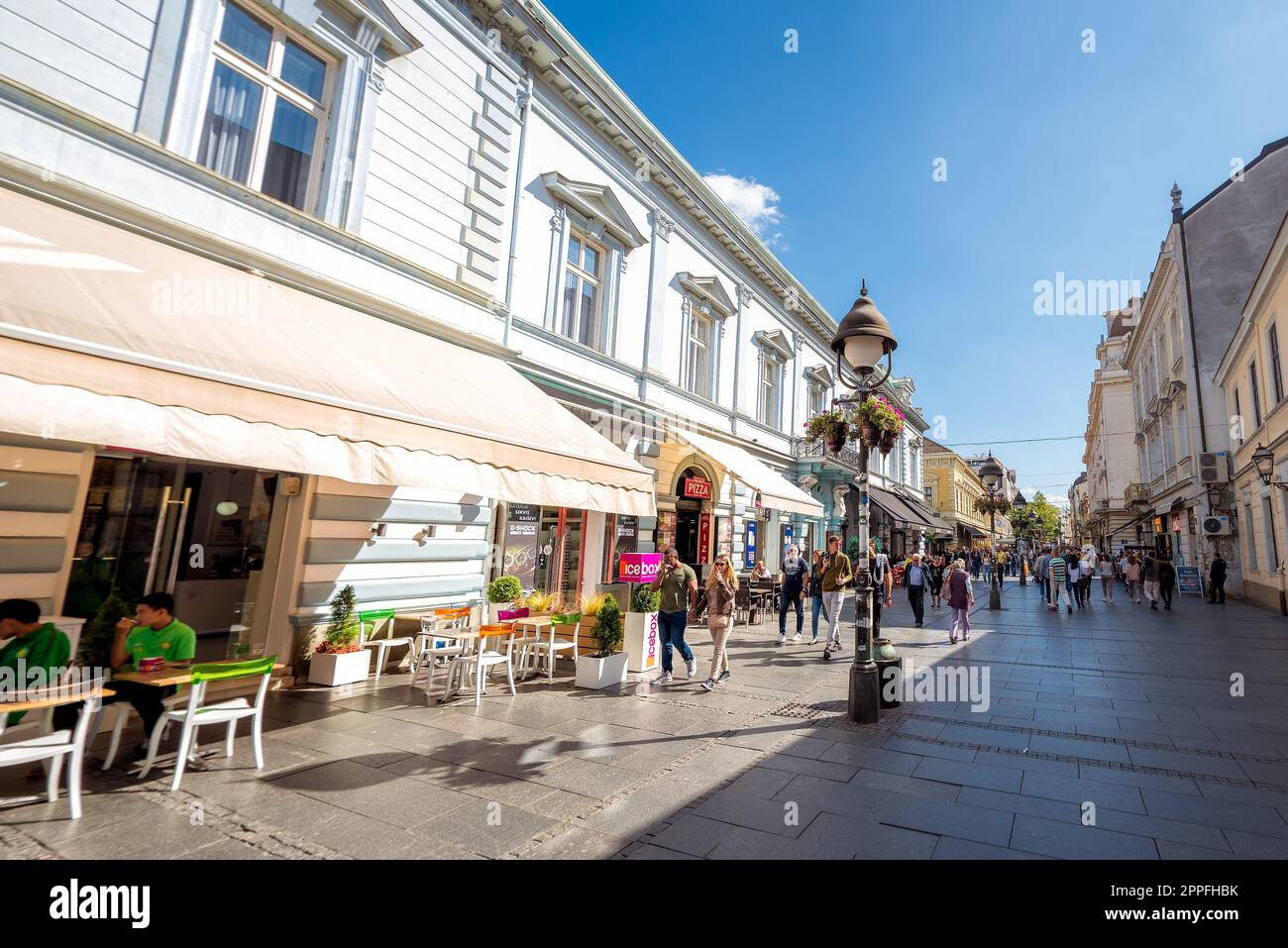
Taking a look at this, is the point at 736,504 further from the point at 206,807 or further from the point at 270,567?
the point at 206,807

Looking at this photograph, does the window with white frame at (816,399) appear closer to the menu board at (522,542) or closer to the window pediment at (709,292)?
the window pediment at (709,292)

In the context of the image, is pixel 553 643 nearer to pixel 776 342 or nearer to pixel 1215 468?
pixel 776 342

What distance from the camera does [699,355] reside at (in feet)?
53.7

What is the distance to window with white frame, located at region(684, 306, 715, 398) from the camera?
623 inches

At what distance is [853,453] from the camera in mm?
→ 22484

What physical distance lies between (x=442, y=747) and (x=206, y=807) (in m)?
1.74

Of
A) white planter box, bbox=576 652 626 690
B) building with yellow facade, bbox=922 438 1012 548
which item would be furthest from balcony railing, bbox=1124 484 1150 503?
white planter box, bbox=576 652 626 690

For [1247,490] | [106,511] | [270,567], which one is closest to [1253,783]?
[270,567]

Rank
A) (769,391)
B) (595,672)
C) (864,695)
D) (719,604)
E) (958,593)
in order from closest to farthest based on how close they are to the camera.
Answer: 1. (864,695)
2. (595,672)
3. (719,604)
4. (958,593)
5. (769,391)

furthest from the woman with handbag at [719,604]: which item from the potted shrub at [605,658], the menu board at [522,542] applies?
the menu board at [522,542]

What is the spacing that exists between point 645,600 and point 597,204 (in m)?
8.29

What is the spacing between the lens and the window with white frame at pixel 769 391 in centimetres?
1933

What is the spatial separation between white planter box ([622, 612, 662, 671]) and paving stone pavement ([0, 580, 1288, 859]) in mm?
877

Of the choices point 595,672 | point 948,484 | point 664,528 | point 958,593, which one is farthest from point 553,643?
point 948,484
